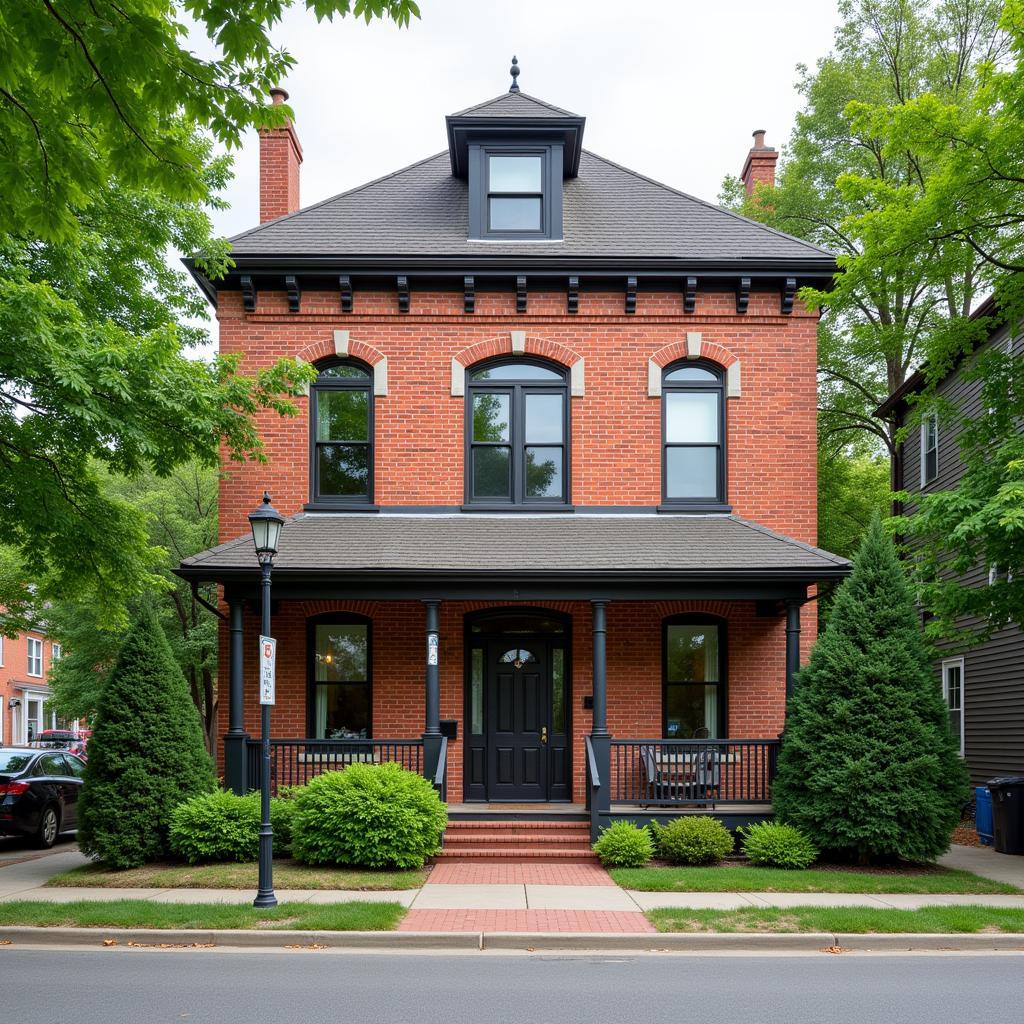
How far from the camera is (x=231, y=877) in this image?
11.0 meters

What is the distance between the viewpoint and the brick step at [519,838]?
1297 centimetres

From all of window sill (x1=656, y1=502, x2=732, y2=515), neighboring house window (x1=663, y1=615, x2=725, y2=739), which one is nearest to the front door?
neighboring house window (x1=663, y1=615, x2=725, y2=739)

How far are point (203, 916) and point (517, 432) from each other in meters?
8.37

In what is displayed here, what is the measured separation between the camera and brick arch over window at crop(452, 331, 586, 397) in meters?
15.1

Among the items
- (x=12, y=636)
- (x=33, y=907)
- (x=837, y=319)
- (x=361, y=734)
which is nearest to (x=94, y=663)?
(x=12, y=636)

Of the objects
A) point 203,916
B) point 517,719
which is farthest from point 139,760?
point 517,719

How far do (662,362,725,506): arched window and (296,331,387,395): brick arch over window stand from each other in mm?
4324

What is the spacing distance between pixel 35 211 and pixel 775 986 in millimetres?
7479

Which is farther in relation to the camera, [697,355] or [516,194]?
[516,194]

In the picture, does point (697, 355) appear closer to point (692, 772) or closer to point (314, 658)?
point (692, 772)

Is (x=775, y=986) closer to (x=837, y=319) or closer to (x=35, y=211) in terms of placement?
(x=35, y=211)

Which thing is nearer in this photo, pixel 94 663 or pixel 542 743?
pixel 542 743

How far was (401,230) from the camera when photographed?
1581cm

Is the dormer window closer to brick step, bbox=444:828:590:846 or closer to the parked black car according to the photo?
brick step, bbox=444:828:590:846
